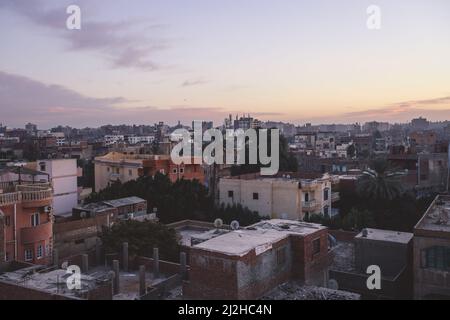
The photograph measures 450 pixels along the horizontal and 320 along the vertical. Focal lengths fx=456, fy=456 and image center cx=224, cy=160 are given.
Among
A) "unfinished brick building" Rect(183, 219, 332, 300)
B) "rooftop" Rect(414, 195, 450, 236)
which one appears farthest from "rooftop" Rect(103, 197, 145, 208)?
"rooftop" Rect(414, 195, 450, 236)

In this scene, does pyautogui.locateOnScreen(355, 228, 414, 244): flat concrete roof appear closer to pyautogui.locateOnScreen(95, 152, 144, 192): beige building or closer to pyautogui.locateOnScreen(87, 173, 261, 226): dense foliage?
pyautogui.locateOnScreen(87, 173, 261, 226): dense foliage

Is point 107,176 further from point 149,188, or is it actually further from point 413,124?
point 413,124

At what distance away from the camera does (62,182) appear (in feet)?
110

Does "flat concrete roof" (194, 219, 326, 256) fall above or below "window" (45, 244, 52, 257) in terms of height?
above

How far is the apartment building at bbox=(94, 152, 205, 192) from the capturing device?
1410 inches

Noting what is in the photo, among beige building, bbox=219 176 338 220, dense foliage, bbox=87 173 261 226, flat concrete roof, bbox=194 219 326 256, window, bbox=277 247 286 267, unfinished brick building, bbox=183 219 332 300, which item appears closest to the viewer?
unfinished brick building, bbox=183 219 332 300

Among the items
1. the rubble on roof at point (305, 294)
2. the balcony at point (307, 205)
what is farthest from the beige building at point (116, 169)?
the rubble on roof at point (305, 294)

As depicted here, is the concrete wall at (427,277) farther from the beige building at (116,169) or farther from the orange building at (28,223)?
the beige building at (116,169)

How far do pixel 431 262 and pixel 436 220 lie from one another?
7.01ft

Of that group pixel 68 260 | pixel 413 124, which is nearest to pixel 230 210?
pixel 68 260

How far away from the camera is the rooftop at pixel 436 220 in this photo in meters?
14.6

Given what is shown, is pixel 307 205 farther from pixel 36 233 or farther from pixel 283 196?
pixel 36 233

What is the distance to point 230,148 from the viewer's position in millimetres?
43344

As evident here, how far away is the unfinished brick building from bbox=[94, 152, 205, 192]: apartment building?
2232 cm
